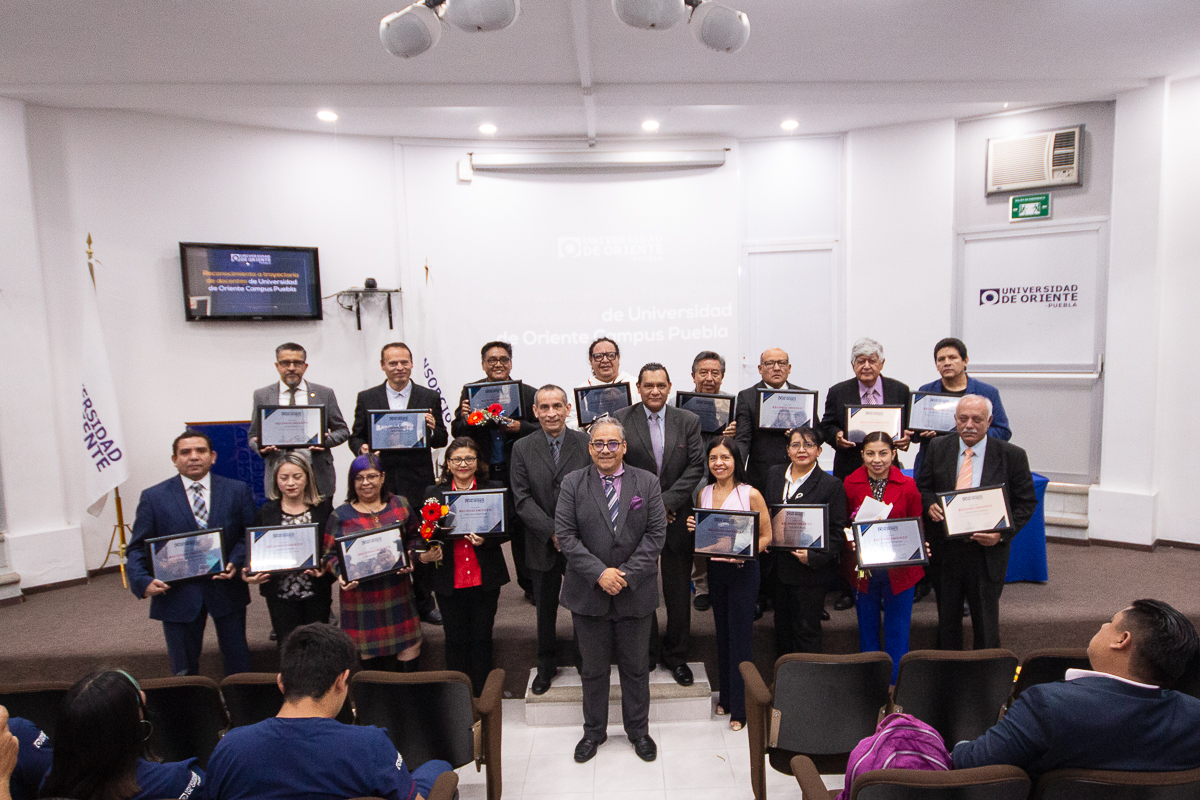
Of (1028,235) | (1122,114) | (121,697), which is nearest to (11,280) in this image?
(121,697)

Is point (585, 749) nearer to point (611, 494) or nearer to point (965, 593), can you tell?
point (611, 494)

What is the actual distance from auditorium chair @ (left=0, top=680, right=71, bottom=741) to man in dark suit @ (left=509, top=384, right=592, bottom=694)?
2.02 m

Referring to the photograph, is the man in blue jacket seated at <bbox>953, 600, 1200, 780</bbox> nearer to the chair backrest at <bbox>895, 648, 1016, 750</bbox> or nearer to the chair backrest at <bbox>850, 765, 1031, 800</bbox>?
the chair backrest at <bbox>850, 765, 1031, 800</bbox>

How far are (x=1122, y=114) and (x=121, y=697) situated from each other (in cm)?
736

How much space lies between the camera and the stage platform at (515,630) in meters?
4.13

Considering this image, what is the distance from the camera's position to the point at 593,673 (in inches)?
132

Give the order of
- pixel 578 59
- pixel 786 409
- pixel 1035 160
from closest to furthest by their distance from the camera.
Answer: pixel 786 409 < pixel 578 59 < pixel 1035 160

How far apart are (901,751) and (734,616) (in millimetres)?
1595

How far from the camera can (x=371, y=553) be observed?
3271 millimetres

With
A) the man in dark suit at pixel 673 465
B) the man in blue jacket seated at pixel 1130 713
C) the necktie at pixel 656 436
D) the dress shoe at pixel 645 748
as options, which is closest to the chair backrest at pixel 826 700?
the man in blue jacket seated at pixel 1130 713

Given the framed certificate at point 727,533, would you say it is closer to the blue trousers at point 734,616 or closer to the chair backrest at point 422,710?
the blue trousers at point 734,616

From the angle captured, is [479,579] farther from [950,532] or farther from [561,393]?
[950,532]

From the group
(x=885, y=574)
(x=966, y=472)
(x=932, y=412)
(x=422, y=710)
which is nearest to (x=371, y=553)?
(x=422, y=710)

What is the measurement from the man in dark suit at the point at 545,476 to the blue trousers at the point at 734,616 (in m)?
0.87
